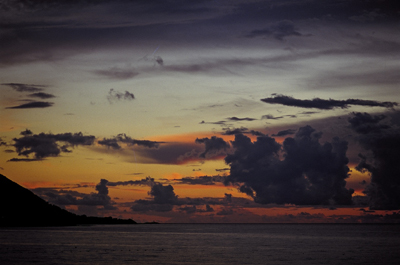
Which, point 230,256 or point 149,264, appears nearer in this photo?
point 149,264

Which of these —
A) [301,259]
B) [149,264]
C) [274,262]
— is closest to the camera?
[149,264]

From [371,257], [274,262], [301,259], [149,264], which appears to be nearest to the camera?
[149,264]

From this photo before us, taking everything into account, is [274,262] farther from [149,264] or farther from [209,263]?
[149,264]

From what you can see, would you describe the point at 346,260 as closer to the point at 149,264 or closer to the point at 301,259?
the point at 301,259

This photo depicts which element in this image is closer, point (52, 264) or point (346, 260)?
point (52, 264)

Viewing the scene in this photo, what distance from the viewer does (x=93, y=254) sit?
96562mm

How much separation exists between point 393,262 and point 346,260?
8.60 metres

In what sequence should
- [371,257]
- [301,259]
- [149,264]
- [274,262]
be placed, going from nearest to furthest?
[149,264]
[274,262]
[301,259]
[371,257]

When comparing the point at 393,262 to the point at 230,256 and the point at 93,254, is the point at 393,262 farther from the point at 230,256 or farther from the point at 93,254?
the point at 93,254

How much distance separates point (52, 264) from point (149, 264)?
673 inches

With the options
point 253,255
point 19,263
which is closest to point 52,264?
point 19,263

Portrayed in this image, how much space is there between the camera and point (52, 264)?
78.9 m

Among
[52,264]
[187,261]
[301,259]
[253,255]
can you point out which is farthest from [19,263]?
[301,259]

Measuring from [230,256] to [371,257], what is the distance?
99.1 ft
